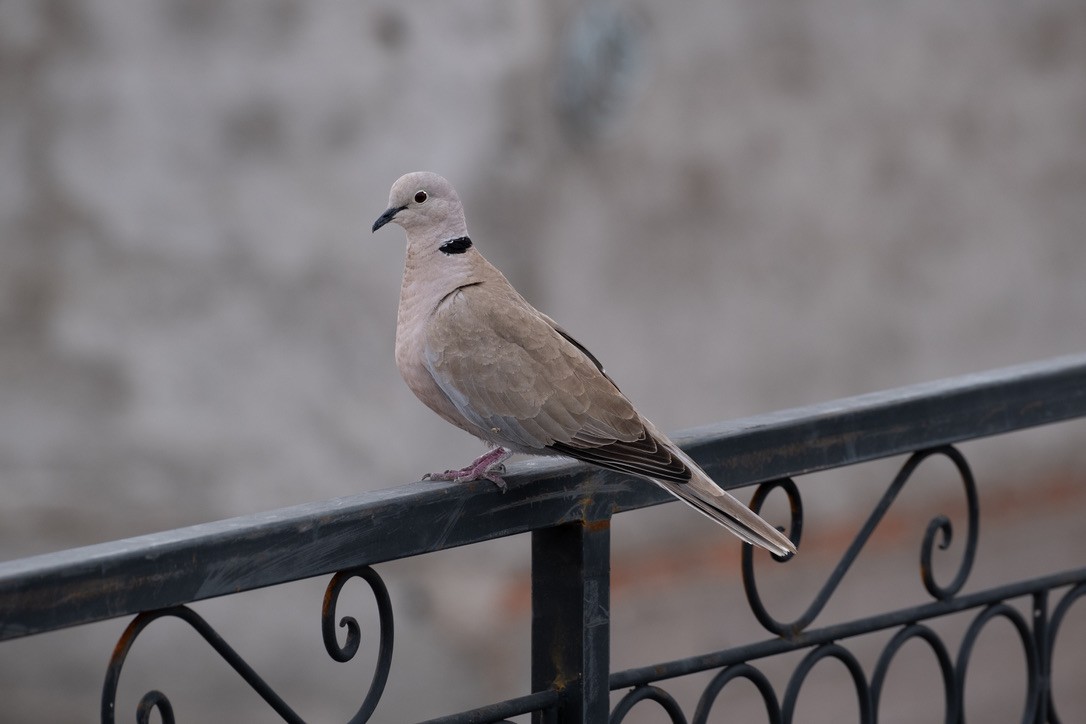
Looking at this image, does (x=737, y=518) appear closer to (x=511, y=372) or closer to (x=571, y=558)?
(x=571, y=558)

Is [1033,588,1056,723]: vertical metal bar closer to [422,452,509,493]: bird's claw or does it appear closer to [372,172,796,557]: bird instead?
[372,172,796,557]: bird

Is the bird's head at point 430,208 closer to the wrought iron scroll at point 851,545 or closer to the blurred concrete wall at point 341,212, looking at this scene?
the wrought iron scroll at point 851,545

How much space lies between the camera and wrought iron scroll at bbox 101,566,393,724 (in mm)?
1524

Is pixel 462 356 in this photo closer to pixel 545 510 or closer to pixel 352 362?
pixel 545 510

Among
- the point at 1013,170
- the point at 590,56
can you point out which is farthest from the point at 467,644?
the point at 1013,170

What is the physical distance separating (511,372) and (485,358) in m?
0.04

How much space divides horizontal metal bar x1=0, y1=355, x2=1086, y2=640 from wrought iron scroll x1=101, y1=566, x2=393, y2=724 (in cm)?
3

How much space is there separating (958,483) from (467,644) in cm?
273

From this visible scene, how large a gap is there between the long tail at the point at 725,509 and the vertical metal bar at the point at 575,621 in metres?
0.11

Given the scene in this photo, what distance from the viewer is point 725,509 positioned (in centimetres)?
188

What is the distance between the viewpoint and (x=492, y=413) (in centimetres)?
220

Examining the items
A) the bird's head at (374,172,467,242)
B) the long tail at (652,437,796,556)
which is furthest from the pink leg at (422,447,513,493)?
the bird's head at (374,172,467,242)

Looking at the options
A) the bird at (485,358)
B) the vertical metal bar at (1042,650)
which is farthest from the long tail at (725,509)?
the vertical metal bar at (1042,650)

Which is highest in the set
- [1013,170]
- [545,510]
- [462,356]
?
[1013,170]
